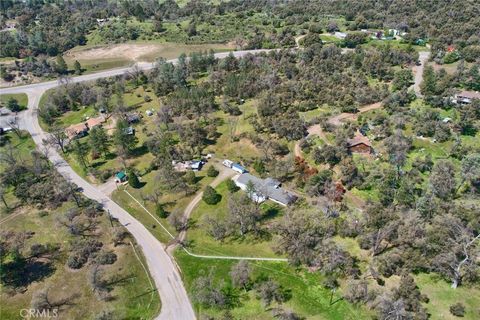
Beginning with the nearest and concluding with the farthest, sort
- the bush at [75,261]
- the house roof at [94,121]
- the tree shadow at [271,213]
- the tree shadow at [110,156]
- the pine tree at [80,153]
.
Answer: the bush at [75,261] → the tree shadow at [271,213] → the pine tree at [80,153] → the tree shadow at [110,156] → the house roof at [94,121]

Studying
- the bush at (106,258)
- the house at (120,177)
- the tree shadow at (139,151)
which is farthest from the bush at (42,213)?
the tree shadow at (139,151)

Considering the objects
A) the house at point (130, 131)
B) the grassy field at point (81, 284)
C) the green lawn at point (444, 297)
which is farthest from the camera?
the house at point (130, 131)

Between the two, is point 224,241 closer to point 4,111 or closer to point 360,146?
point 360,146

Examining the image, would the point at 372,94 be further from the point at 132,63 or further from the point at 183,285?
the point at 132,63

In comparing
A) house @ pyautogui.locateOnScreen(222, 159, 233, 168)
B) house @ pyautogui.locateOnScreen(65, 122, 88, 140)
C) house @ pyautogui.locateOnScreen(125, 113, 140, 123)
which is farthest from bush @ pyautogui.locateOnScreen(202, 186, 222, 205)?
house @ pyautogui.locateOnScreen(65, 122, 88, 140)

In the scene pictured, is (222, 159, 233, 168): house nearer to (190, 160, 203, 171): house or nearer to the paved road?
(190, 160, 203, 171): house

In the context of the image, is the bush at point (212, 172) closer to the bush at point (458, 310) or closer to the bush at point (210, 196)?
the bush at point (210, 196)

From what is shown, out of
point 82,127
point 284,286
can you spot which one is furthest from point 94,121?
point 284,286
